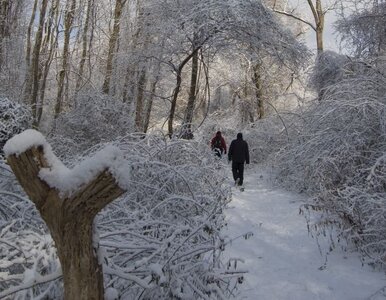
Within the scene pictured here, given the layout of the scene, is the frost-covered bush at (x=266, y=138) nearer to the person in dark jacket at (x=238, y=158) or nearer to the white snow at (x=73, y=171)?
the person in dark jacket at (x=238, y=158)

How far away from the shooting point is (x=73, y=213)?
85.1 inches

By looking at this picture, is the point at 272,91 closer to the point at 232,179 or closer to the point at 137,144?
the point at 232,179

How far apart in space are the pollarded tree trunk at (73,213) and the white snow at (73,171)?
2 centimetres

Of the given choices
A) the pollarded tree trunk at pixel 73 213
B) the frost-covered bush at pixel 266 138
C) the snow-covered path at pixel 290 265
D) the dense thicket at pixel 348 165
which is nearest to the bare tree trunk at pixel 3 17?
the frost-covered bush at pixel 266 138

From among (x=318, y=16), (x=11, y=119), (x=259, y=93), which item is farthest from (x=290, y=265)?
(x=259, y=93)

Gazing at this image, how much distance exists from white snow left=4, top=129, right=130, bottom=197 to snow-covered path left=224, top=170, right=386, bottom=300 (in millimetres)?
3066

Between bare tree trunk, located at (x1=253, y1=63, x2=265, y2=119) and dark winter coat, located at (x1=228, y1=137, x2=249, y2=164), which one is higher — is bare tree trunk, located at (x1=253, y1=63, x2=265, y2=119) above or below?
above

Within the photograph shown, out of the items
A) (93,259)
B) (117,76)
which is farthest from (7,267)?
(117,76)

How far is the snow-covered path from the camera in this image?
4.82m

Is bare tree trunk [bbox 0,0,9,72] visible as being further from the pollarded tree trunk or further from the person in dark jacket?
the pollarded tree trunk

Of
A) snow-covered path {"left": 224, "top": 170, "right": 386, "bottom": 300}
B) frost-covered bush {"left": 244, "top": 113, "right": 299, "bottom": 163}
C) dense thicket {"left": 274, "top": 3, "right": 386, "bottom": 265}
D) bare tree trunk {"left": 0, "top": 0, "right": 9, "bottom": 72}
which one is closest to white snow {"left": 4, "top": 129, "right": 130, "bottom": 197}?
snow-covered path {"left": 224, "top": 170, "right": 386, "bottom": 300}

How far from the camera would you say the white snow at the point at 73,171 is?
2.02m

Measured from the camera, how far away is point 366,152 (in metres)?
8.12

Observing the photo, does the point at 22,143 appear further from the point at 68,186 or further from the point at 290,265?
the point at 290,265
